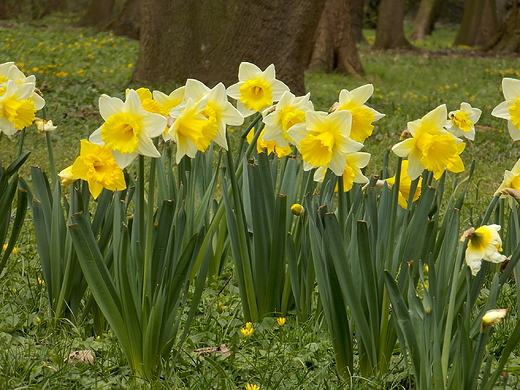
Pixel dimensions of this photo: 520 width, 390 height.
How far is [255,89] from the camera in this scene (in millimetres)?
2135

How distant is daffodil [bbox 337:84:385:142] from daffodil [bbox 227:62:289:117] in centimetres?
26

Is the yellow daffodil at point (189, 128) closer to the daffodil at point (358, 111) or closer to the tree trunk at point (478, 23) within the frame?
the daffodil at point (358, 111)

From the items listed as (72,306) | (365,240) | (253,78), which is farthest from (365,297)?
(72,306)

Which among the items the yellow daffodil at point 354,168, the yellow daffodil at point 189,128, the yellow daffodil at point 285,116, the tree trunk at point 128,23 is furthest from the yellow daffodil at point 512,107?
the tree trunk at point 128,23

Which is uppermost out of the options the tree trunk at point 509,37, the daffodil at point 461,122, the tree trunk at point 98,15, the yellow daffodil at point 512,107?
the yellow daffodil at point 512,107

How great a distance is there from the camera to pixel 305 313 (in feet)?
7.59

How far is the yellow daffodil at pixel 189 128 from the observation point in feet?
5.63

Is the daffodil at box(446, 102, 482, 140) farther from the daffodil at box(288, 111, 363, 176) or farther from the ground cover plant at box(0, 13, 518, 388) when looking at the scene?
the daffodil at box(288, 111, 363, 176)

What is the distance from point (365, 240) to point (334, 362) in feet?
1.61

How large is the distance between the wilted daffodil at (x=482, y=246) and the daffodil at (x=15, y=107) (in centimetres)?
143

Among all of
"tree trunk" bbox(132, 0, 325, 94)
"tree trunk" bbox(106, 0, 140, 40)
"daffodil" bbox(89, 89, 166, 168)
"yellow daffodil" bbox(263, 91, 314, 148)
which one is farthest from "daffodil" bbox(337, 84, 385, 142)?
"tree trunk" bbox(106, 0, 140, 40)

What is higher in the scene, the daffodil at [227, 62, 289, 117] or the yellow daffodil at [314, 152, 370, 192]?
the daffodil at [227, 62, 289, 117]

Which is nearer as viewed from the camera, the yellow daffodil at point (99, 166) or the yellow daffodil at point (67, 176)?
the yellow daffodil at point (99, 166)

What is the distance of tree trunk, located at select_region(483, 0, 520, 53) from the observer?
616 inches
